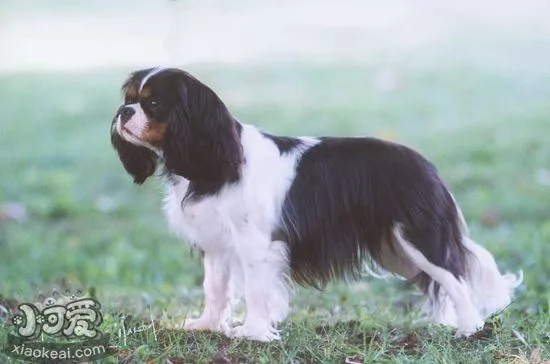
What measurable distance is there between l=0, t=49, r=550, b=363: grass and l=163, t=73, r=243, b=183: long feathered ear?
2.36 ft

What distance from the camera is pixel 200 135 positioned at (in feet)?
13.5

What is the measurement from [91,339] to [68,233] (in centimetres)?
365

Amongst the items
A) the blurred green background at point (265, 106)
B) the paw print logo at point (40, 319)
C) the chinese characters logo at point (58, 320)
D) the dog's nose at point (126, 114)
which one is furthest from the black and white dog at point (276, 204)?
the paw print logo at point (40, 319)

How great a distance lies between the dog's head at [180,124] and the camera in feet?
13.4

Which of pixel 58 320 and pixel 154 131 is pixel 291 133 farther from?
pixel 58 320

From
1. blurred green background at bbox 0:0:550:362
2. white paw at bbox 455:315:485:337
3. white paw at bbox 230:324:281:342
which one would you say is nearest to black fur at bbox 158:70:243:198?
blurred green background at bbox 0:0:550:362

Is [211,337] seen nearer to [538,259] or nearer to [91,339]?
[91,339]

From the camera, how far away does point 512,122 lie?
796 cm

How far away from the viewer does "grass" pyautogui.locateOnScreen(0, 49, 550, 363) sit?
5832mm

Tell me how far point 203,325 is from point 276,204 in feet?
2.22

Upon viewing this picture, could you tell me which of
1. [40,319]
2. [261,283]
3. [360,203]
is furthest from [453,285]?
[40,319]

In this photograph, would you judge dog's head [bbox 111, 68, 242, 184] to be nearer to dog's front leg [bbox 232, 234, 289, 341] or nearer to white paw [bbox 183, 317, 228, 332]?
dog's front leg [bbox 232, 234, 289, 341]

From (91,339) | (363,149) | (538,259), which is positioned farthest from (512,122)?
(91,339)

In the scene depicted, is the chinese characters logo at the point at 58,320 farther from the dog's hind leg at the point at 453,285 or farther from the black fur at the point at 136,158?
the dog's hind leg at the point at 453,285
